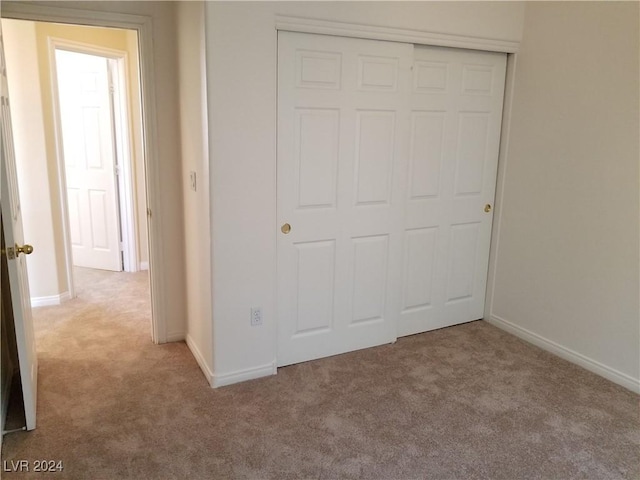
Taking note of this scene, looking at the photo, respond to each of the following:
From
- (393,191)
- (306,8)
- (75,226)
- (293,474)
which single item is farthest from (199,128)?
(75,226)

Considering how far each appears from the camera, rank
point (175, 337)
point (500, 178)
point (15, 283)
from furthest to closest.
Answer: point (500, 178) < point (175, 337) < point (15, 283)

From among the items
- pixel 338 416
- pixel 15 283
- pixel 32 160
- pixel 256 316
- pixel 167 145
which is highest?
pixel 167 145

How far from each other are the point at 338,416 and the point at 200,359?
3.20 ft

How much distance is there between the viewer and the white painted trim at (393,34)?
2537 millimetres

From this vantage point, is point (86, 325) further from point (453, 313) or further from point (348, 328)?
point (453, 313)

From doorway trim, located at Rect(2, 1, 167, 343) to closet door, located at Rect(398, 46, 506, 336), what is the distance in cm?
161

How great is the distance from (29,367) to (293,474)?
4.39 ft

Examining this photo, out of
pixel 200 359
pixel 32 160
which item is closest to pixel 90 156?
pixel 32 160

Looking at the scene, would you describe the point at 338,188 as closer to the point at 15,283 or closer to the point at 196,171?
the point at 196,171

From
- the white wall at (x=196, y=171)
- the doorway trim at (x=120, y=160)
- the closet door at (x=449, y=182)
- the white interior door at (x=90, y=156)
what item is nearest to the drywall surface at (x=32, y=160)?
the doorway trim at (x=120, y=160)

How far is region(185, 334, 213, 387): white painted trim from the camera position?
2.75 meters

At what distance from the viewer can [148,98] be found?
2.89 meters

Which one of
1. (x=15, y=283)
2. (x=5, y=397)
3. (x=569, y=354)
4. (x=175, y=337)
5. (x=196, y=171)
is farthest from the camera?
(x=175, y=337)

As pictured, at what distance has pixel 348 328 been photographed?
3125mm
